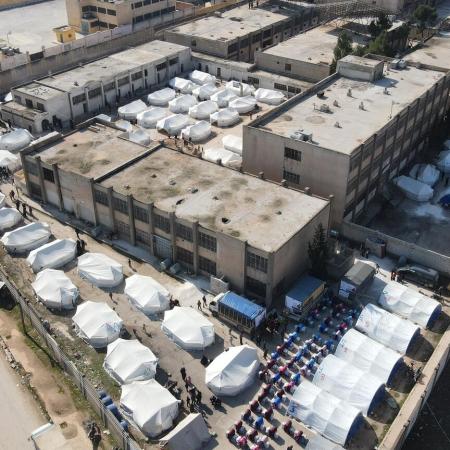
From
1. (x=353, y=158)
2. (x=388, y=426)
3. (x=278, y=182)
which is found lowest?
(x=388, y=426)

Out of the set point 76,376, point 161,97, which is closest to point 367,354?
point 76,376

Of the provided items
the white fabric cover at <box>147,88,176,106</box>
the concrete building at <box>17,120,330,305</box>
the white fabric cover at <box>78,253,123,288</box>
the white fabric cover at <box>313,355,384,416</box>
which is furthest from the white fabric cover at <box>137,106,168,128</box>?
the white fabric cover at <box>313,355,384,416</box>

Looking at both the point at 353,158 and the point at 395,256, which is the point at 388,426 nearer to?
the point at 395,256

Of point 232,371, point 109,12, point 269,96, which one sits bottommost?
point 232,371

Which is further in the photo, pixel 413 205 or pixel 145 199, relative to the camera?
pixel 413 205

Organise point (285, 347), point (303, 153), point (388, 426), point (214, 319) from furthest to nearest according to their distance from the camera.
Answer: point (303, 153), point (214, 319), point (285, 347), point (388, 426)

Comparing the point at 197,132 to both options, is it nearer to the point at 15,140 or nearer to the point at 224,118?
the point at 224,118

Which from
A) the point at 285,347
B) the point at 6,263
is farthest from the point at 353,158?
the point at 6,263
